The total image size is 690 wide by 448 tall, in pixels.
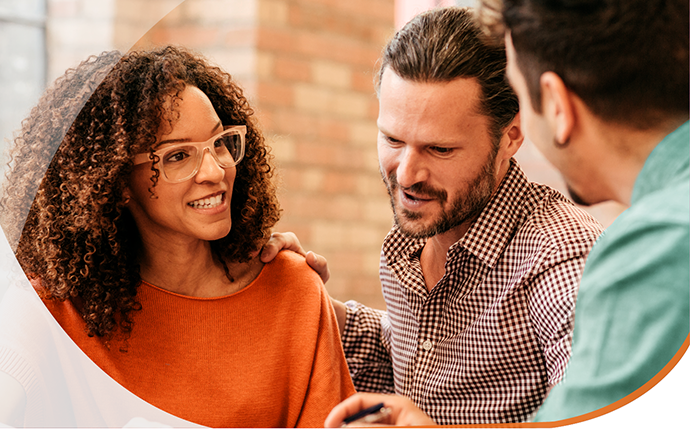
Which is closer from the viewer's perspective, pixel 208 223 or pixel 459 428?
pixel 459 428

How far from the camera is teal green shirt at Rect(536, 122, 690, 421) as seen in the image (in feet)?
2.09

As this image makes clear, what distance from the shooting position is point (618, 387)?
68 cm

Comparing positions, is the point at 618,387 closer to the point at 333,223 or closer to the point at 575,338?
the point at 575,338

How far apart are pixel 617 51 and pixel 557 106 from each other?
0.08m

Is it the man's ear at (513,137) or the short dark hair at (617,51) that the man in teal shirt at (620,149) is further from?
the man's ear at (513,137)

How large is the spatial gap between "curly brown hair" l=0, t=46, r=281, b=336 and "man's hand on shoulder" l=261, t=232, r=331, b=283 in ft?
0.69

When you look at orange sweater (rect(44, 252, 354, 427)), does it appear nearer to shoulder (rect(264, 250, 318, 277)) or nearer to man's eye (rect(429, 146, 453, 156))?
shoulder (rect(264, 250, 318, 277))

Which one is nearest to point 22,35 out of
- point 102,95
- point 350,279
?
point 102,95

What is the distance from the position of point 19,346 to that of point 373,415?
1.51ft

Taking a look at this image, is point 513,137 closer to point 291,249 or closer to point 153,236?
point 291,249

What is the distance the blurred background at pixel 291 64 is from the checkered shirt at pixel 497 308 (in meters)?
0.06

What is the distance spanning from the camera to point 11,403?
2.64 feet

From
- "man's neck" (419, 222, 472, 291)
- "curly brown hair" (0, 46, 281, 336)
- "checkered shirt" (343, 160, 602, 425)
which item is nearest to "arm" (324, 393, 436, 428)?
"checkered shirt" (343, 160, 602, 425)

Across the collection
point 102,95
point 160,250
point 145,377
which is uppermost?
point 102,95
